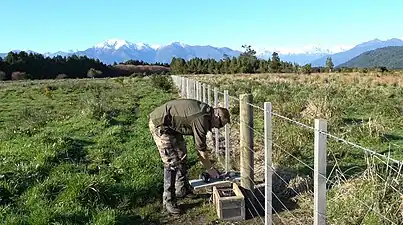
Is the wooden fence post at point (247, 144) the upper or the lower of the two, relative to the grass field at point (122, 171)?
upper

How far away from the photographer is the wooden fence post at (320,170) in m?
3.60

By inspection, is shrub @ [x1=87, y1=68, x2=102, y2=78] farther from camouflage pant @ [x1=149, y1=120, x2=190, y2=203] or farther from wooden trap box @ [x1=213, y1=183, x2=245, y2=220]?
wooden trap box @ [x1=213, y1=183, x2=245, y2=220]

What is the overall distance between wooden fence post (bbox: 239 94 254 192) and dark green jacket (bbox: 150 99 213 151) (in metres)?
0.70

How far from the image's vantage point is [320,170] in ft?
12.1

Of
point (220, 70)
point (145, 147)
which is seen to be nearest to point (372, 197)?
point (145, 147)

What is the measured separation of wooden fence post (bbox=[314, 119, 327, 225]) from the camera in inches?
142

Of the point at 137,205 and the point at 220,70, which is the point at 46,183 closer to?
the point at 137,205

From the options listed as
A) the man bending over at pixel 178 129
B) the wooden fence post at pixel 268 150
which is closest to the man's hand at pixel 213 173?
the man bending over at pixel 178 129

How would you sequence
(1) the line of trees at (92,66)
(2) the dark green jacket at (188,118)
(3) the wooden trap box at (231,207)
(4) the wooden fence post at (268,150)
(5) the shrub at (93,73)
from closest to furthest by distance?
(4) the wooden fence post at (268,150) → (2) the dark green jacket at (188,118) → (3) the wooden trap box at (231,207) → (1) the line of trees at (92,66) → (5) the shrub at (93,73)

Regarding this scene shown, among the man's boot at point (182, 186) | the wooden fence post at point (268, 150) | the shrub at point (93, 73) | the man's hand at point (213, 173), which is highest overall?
the wooden fence post at point (268, 150)

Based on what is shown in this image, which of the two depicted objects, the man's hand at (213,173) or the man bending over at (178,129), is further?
the man's hand at (213,173)

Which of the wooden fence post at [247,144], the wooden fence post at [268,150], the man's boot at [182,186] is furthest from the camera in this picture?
the man's boot at [182,186]

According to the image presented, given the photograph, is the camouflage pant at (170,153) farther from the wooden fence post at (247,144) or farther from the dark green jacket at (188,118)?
the wooden fence post at (247,144)

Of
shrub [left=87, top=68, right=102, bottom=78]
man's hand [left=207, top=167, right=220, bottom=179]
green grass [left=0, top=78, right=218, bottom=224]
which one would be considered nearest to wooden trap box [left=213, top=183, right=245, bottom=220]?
man's hand [left=207, top=167, right=220, bottom=179]
